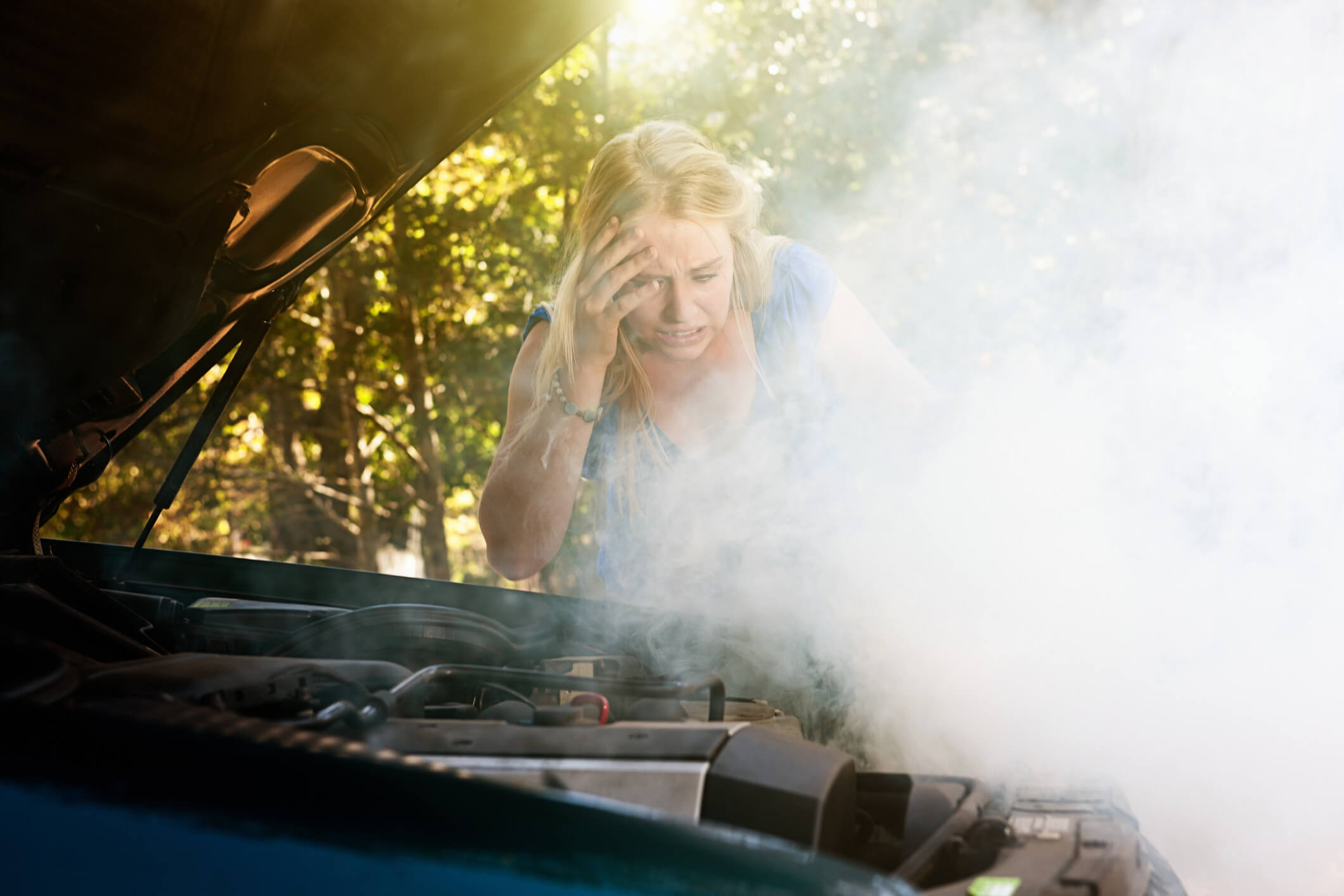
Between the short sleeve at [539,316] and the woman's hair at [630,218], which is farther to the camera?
the short sleeve at [539,316]

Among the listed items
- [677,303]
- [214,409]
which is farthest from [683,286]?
[214,409]

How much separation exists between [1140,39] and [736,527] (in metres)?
2.40

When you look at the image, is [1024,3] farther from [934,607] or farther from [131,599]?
[131,599]

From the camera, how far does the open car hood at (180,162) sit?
1.50 meters

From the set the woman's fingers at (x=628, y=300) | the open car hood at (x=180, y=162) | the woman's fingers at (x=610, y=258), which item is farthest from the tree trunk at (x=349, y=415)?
the open car hood at (x=180, y=162)

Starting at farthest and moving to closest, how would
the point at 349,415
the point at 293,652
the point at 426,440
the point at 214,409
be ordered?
the point at 349,415 → the point at 426,440 → the point at 214,409 → the point at 293,652

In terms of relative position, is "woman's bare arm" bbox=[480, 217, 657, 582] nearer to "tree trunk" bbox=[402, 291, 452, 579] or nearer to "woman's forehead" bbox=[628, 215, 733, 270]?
"woman's forehead" bbox=[628, 215, 733, 270]

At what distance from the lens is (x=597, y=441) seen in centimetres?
259

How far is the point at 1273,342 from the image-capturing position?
2.28 meters

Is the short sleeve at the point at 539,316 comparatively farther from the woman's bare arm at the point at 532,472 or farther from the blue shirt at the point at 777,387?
the blue shirt at the point at 777,387

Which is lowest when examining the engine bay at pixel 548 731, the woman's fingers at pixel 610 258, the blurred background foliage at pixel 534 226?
the engine bay at pixel 548 731

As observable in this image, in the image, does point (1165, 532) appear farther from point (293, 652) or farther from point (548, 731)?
point (293, 652)

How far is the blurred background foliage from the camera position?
5188 mm

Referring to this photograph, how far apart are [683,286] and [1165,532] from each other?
3.92ft
